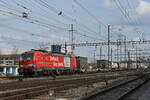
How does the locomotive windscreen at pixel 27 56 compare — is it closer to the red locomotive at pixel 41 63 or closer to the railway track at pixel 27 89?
the red locomotive at pixel 41 63

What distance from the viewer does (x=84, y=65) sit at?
5422 centimetres

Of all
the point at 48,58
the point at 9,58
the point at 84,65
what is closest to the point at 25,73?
the point at 48,58

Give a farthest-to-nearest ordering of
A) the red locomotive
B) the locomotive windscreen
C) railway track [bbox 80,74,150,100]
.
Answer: the locomotive windscreen → the red locomotive → railway track [bbox 80,74,150,100]

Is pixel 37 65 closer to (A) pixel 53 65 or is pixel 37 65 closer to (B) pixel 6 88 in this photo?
(A) pixel 53 65

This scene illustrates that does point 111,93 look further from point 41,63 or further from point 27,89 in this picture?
point 41,63

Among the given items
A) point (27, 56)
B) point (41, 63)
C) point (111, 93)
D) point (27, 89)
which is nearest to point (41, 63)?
point (41, 63)

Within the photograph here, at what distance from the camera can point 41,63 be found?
3080 centimetres

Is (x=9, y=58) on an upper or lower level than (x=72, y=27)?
lower

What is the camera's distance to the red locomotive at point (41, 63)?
2973 centimetres

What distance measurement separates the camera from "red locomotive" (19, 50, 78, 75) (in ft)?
97.6

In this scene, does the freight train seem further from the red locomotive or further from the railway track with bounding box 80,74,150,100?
the railway track with bounding box 80,74,150,100

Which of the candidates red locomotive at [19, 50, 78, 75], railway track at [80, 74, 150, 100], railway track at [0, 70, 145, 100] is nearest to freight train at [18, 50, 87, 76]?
red locomotive at [19, 50, 78, 75]

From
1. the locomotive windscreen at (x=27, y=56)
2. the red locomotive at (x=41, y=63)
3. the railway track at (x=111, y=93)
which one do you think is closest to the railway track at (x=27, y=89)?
the railway track at (x=111, y=93)

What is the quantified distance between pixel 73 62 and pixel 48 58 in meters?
10.4
